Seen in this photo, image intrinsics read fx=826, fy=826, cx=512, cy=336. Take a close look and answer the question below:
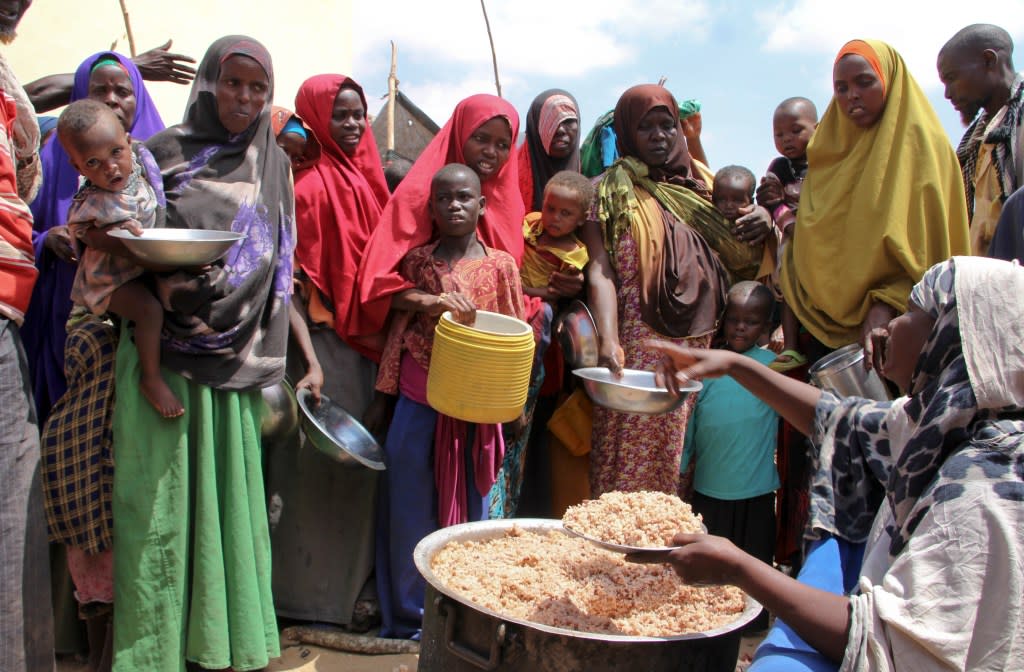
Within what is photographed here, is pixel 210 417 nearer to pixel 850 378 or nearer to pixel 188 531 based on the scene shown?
pixel 188 531

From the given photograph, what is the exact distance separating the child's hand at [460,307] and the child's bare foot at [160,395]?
111 cm

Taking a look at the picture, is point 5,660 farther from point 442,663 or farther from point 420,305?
point 420,305

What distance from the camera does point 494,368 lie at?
323 cm

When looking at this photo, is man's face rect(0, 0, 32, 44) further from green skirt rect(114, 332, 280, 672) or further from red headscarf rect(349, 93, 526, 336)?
red headscarf rect(349, 93, 526, 336)

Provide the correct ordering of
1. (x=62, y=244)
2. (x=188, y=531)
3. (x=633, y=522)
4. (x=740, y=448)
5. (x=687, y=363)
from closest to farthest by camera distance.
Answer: (x=633, y=522) < (x=687, y=363) < (x=188, y=531) < (x=62, y=244) < (x=740, y=448)

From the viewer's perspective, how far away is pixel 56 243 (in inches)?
123

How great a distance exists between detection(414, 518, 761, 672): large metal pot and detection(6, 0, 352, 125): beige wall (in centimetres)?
640

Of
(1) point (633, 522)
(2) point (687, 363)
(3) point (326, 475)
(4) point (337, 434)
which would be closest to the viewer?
(1) point (633, 522)

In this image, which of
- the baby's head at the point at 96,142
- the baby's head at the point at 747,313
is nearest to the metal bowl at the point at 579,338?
the baby's head at the point at 747,313

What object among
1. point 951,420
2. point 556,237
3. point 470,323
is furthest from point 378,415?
point 951,420

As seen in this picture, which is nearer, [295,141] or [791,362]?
[791,362]

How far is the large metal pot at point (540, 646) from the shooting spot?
2094 mm

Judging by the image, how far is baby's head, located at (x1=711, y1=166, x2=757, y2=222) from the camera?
4.12m

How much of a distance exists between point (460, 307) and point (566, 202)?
902 millimetres
